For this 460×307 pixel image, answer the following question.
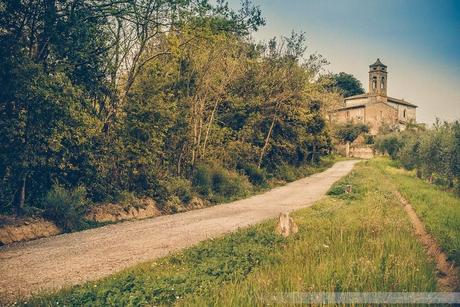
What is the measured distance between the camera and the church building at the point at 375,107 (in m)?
99.0

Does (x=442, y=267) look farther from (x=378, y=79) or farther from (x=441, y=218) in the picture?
(x=378, y=79)

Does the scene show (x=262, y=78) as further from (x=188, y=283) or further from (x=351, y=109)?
(x=351, y=109)

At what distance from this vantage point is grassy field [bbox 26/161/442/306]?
6.23 meters

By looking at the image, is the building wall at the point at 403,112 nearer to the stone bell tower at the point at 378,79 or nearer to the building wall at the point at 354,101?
the stone bell tower at the point at 378,79

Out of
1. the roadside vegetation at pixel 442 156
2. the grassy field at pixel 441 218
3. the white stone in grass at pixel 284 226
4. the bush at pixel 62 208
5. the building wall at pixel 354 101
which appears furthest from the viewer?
the building wall at pixel 354 101

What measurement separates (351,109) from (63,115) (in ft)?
326

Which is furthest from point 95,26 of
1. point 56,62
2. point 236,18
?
point 236,18

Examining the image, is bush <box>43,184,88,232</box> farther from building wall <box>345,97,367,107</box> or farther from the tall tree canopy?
building wall <box>345,97,367,107</box>

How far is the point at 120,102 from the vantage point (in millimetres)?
16484

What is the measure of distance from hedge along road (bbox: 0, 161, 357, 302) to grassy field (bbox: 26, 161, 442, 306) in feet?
3.20

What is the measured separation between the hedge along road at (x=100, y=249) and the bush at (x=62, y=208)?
684mm

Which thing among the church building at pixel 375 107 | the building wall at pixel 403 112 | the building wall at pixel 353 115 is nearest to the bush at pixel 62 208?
the church building at pixel 375 107

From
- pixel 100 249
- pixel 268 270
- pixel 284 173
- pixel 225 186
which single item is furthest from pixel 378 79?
pixel 268 270

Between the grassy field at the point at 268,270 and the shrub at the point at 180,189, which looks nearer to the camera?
the grassy field at the point at 268,270
